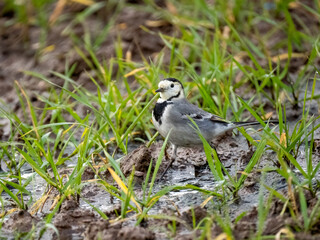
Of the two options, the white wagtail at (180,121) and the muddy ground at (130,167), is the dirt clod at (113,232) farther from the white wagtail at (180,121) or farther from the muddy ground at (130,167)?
the white wagtail at (180,121)

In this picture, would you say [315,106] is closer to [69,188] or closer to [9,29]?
[69,188]

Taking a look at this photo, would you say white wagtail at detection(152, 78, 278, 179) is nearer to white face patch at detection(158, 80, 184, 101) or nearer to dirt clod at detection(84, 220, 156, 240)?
white face patch at detection(158, 80, 184, 101)

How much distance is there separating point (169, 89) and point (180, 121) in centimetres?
40

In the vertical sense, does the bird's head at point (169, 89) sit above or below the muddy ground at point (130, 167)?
above

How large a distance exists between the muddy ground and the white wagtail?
260mm

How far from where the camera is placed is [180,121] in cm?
589

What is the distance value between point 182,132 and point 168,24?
129 inches

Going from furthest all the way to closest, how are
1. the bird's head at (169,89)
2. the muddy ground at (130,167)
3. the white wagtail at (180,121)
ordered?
the bird's head at (169,89) → the white wagtail at (180,121) → the muddy ground at (130,167)

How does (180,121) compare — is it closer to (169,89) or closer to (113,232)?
(169,89)

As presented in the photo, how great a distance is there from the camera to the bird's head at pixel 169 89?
613 centimetres

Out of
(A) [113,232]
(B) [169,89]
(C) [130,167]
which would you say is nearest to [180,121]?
(B) [169,89]

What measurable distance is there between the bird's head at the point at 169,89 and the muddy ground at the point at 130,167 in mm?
498

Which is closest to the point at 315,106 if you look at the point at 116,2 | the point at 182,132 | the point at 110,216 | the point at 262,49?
the point at 262,49

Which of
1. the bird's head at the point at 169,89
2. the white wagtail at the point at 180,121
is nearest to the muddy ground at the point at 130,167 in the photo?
the white wagtail at the point at 180,121
